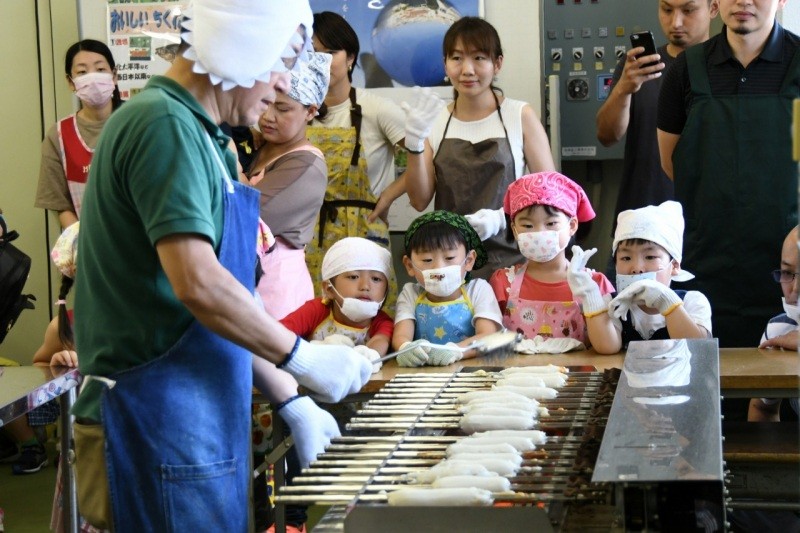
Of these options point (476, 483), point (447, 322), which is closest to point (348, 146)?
point (447, 322)

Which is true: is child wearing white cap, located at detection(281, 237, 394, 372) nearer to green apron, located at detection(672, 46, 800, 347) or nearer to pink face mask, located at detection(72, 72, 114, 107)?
green apron, located at detection(672, 46, 800, 347)

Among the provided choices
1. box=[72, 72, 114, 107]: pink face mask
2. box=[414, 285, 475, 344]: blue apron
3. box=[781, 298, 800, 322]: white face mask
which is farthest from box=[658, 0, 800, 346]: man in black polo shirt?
box=[72, 72, 114, 107]: pink face mask

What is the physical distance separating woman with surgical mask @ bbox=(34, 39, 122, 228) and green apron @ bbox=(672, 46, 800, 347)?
8.99 feet

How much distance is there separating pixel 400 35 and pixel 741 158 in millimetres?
2359

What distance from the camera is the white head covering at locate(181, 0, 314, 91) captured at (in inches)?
79.7

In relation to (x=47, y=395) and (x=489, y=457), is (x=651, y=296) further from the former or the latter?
(x=47, y=395)

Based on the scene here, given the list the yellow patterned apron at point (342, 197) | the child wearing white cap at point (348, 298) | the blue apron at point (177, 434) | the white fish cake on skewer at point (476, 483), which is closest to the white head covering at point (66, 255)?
the child wearing white cap at point (348, 298)

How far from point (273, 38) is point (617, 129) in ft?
8.87

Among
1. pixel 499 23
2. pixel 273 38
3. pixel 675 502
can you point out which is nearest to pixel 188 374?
pixel 273 38

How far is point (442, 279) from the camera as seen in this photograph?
3.71 meters

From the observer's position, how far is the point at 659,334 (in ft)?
11.7

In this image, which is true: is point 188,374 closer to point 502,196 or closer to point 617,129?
point 502,196

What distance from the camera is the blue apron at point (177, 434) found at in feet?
6.53

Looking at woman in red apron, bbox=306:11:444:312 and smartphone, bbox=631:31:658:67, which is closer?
smartphone, bbox=631:31:658:67
